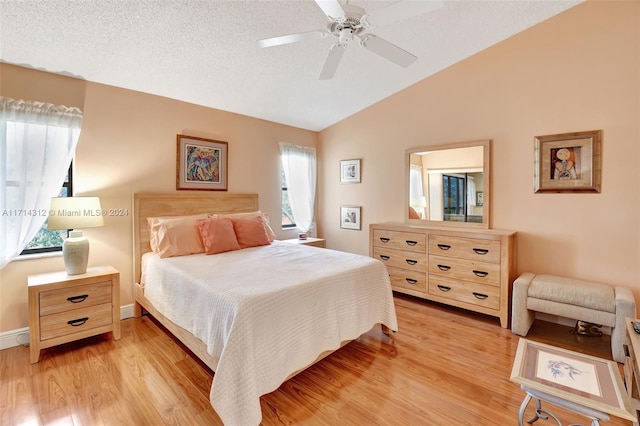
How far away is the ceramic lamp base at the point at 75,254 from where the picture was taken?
2.53m

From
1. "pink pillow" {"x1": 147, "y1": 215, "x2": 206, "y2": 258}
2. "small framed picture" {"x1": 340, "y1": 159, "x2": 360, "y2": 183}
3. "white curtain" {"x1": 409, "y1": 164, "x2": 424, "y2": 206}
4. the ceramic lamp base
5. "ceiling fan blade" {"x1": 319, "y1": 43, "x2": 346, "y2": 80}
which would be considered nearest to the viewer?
"ceiling fan blade" {"x1": 319, "y1": 43, "x2": 346, "y2": 80}

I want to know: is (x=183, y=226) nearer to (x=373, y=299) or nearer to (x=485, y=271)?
(x=373, y=299)

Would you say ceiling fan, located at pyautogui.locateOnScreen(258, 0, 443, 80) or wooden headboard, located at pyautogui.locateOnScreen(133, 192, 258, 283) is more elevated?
ceiling fan, located at pyautogui.locateOnScreen(258, 0, 443, 80)

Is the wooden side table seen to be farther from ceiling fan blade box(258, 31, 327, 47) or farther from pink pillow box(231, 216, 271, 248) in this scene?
pink pillow box(231, 216, 271, 248)

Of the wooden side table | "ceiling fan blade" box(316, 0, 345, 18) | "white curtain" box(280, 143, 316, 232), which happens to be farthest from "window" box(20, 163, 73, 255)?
the wooden side table

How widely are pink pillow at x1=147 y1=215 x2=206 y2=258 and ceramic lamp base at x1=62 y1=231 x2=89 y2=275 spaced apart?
57cm

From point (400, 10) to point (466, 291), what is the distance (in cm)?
269

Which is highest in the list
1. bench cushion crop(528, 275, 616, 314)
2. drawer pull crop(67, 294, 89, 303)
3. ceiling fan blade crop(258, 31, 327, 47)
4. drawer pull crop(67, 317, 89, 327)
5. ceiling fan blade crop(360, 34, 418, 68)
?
ceiling fan blade crop(258, 31, 327, 47)

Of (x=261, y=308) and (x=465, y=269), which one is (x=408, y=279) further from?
(x=261, y=308)

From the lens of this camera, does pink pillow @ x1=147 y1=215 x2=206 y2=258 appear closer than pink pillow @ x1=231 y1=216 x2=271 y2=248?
Yes

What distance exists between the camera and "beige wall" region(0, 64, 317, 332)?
2.56 meters

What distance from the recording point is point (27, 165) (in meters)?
2.50

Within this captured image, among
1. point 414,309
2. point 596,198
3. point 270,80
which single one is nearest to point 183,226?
point 270,80

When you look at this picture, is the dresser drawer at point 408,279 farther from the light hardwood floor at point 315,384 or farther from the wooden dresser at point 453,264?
the light hardwood floor at point 315,384
